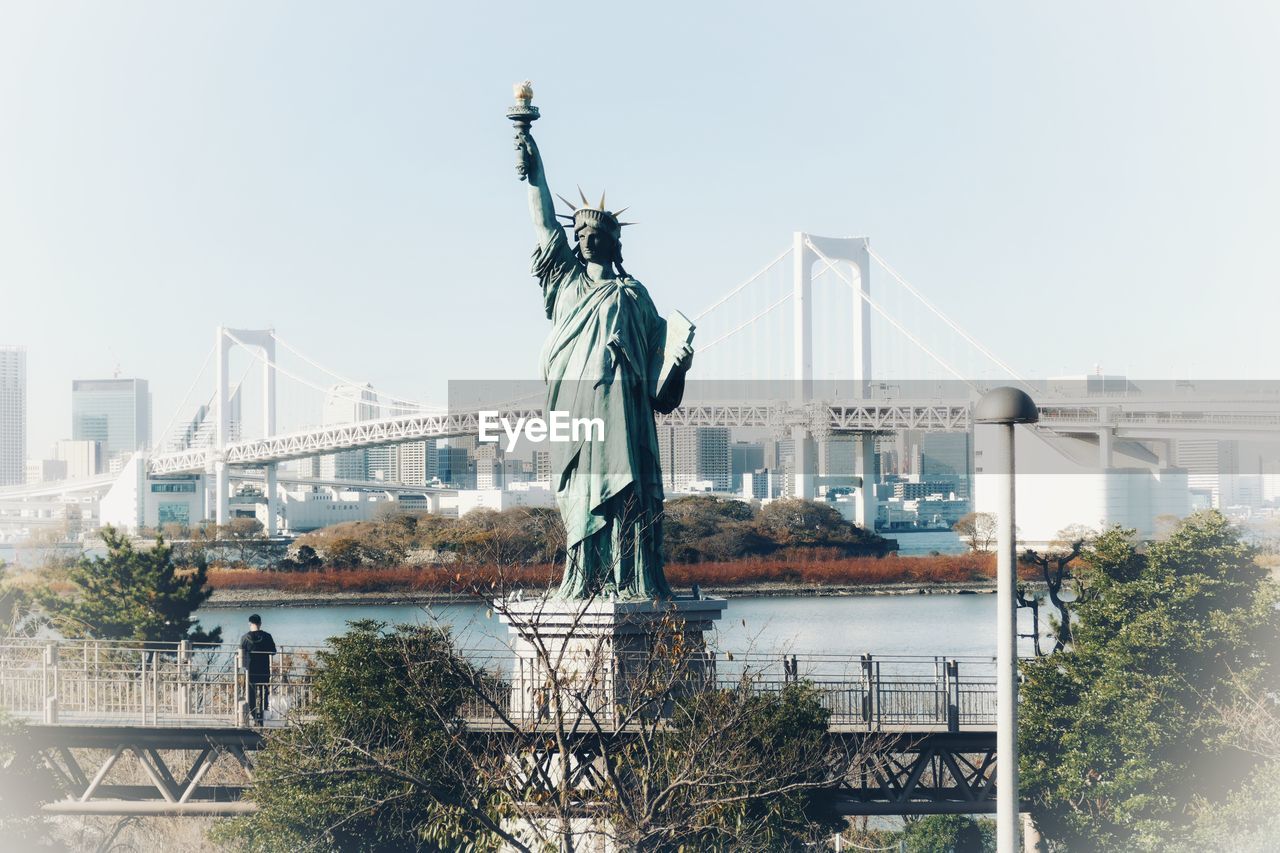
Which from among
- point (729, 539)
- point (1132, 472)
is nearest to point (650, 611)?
point (1132, 472)

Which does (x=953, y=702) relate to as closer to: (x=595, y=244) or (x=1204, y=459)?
(x=595, y=244)

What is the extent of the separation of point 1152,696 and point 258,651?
538 cm

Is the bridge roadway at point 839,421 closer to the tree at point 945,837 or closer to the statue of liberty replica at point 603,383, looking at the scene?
the tree at point 945,837

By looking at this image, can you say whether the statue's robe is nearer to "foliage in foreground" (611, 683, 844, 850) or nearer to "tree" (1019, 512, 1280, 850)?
"foliage in foreground" (611, 683, 844, 850)

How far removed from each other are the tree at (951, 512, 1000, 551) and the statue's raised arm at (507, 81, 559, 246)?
100 feet

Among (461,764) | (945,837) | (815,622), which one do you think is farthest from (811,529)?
(461,764)

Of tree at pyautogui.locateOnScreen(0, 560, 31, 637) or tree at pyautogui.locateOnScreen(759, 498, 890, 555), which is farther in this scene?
tree at pyautogui.locateOnScreen(759, 498, 890, 555)

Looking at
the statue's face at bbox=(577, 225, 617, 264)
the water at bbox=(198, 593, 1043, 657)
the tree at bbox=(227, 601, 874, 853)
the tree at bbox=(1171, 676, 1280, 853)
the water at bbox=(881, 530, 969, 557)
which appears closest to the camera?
the tree at bbox=(227, 601, 874, 853)

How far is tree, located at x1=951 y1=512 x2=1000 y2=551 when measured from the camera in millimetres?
39531

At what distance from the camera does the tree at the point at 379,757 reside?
313 inches

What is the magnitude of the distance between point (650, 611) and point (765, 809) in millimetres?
1130

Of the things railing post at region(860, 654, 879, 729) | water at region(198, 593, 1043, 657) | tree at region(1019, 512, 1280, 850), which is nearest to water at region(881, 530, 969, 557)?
water at region(198, 593, 1043, 657)

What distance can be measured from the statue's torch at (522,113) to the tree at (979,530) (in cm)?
3073

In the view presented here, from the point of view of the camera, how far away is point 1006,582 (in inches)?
177
